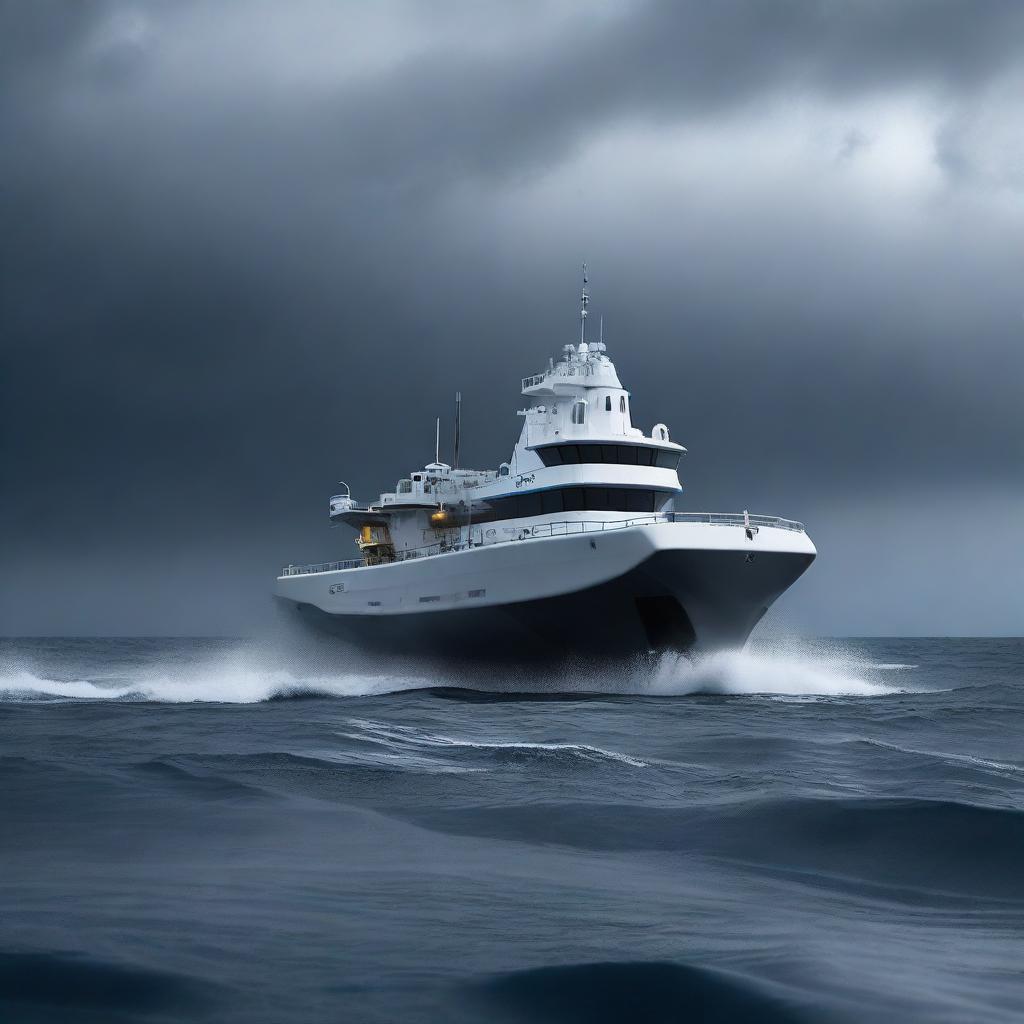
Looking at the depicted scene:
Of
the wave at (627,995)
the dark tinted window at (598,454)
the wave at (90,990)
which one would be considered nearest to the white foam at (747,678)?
the dark tinted window at (598,454)

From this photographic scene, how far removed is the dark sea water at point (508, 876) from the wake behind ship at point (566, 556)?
10.1 metres

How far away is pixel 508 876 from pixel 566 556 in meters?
21.6

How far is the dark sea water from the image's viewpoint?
5222 millimetres

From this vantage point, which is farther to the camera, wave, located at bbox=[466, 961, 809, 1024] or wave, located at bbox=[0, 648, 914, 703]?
wave, located at bbox=[0, 648, 914, 703]

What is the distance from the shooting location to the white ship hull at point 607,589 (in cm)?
2844

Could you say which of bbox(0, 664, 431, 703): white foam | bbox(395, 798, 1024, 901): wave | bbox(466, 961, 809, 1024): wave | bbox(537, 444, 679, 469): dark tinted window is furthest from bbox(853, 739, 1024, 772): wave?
bbox(0, 664, 431, 703): white foam

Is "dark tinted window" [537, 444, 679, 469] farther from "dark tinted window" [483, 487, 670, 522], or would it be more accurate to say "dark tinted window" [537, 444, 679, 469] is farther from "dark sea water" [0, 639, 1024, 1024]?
"dark sea water" [0, 639, 1024, 1024]

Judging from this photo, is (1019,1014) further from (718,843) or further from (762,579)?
(762,579)

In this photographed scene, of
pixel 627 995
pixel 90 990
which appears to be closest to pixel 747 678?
pixel 627 995

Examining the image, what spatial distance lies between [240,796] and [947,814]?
7.38 metres

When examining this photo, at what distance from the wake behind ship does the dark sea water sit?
398 inches

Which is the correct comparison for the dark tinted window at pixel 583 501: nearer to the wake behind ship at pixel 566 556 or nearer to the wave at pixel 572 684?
the wake behind ship at pixel 566 556

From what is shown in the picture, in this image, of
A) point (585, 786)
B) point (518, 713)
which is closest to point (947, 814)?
point (585, 786)

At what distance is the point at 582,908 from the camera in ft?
23.0
